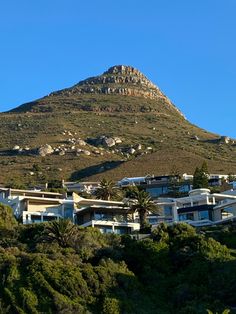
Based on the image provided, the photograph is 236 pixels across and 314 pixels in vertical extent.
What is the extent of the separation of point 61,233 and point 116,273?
727 cm

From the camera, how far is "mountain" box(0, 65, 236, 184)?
12538 centimetres

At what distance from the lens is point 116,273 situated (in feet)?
174

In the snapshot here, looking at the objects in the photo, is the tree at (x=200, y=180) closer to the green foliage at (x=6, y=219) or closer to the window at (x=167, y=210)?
the window at (x=167, y=210)

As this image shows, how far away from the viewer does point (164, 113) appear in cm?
18825

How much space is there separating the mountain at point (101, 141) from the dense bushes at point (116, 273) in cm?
5434

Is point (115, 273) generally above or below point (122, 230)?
below

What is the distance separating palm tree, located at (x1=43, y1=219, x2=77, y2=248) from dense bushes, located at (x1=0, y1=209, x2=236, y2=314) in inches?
3.8

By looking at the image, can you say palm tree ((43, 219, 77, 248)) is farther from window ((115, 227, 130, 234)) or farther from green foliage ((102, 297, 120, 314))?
window ((115, 227, 130, 234))

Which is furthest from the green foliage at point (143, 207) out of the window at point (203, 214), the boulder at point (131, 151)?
the boulder at point (131, 151)

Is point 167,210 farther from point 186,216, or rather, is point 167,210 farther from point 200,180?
point 200,180

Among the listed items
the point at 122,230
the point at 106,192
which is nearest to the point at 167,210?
the point at 106,192

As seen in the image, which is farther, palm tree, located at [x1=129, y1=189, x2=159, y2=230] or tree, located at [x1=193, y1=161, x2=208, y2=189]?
tree, located at [x1=193, y1=161, x2=208, y2=189]

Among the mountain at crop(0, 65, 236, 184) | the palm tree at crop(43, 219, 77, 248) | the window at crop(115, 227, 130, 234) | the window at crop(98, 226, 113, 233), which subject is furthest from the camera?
the mountain at crop(0, 65, 236, 184)

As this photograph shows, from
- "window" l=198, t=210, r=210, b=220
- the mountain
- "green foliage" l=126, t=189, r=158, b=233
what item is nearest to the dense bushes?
"green foliage" l=126, t=189, r=158, b=233
